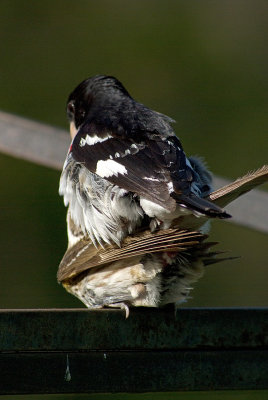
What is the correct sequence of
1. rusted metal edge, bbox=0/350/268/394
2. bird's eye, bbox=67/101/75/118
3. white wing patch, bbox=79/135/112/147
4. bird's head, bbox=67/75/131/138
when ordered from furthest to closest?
bird's eye, bbox=67/101/75/118 → bird's head, bbox=67/75/131/138 → white wing patch, bbox=79/135/112/147 → rusted metal edge, bbox=0/350/268/394

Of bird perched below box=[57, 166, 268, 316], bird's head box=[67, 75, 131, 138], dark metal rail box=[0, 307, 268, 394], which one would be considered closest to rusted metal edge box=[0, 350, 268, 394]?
dark metal rail box=[0, 307, 268, 394]

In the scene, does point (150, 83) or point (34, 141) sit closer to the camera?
point (34, 141)

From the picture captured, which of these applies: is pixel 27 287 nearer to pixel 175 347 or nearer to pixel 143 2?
pixel 175 347

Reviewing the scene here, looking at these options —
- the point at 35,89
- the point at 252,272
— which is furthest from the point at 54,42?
the point at 252,272

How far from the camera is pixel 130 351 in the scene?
2189 mm

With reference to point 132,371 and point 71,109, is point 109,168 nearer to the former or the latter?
point 132,371

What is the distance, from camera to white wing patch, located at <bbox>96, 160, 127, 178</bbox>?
2.55m

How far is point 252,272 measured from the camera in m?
5.23

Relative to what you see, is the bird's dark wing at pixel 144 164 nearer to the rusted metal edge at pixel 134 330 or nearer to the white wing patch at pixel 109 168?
the white wing patch at pixel 109 168

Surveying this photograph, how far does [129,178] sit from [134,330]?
0.43 meters

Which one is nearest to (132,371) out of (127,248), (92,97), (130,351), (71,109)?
(130,351)

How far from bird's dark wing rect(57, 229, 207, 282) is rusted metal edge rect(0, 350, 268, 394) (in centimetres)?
30

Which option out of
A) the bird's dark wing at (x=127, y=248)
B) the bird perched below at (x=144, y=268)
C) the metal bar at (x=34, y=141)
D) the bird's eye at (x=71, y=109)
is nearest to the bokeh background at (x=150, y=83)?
the metal bar at (x=34, y=141)

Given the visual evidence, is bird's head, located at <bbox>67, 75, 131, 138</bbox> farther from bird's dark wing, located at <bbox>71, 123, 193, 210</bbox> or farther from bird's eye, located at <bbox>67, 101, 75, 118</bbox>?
bird's dark wing, located at <bbox>71, 123, 193, 210</bbox>
